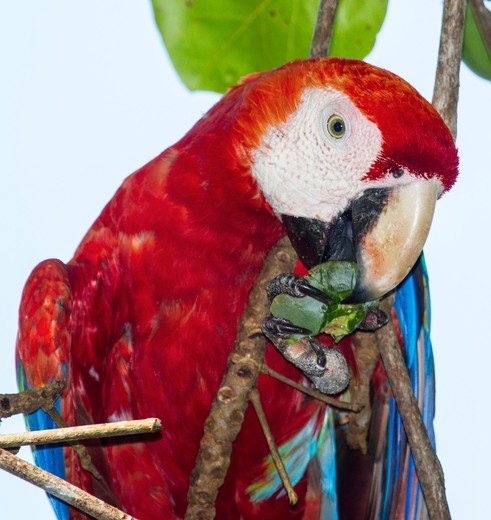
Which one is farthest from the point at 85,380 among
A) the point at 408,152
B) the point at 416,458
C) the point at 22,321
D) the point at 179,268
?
the point at 408,152

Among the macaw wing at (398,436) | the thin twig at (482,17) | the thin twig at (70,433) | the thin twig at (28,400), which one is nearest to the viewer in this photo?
the thin twig at (70,433)

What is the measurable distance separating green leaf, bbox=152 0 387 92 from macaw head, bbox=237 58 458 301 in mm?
420

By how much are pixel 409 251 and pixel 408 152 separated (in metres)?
0.18

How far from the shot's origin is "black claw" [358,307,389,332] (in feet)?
5.60

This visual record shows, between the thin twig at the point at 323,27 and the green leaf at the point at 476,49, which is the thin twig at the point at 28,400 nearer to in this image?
the thin twig at the point at 323,27

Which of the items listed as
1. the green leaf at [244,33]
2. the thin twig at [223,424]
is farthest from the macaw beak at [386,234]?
the green leaf at [244,33]

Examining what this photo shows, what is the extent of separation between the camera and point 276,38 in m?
2.27

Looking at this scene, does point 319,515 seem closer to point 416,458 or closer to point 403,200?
point 416,458

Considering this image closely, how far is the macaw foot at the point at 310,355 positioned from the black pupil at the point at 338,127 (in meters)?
0.39

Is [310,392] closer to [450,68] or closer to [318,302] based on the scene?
[318,302]

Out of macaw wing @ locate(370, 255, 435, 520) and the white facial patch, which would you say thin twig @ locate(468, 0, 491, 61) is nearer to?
the white facial patch

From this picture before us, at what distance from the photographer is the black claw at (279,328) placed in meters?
1.62

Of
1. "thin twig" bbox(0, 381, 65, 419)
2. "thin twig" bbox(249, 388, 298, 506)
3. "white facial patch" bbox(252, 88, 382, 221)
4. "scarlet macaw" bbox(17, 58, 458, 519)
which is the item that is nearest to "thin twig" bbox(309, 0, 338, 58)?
"scarlet macaw" bbox(17, 58, 458, 519)

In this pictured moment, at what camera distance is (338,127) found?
1.71 meters
